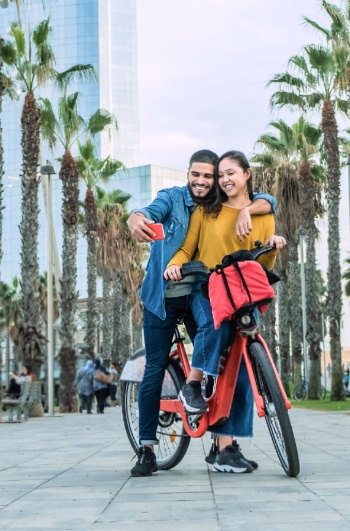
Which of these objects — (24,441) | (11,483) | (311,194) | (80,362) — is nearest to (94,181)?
(311,194)

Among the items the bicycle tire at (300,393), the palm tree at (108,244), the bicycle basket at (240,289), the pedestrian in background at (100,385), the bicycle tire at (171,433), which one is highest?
the palm tree at (108,244)

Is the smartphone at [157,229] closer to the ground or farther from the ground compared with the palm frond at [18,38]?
closer to the ground

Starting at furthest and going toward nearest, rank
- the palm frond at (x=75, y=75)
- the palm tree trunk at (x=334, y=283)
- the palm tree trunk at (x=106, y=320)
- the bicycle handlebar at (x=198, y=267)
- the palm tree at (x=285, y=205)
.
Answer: the palm tree trunk at (x=106, y=320), the palm tree at (x=285, y=205), the palm tree trunk at (x=334, y=283), the palm frond at (x=75, y=75), the bicycle handlebar at (x=198, y=267)

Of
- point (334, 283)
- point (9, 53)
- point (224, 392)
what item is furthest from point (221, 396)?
point (334, 283)

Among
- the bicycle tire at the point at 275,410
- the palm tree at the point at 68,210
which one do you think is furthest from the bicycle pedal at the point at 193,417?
the palm tree at the point at 68,210

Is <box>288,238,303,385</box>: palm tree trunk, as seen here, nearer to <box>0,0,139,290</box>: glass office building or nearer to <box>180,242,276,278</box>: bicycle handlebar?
<box>180,242,276,278</box>: bicycle handlebar

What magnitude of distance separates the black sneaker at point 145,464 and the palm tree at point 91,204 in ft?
98.0

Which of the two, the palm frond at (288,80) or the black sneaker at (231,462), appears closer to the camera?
the black sneaker at (231,462)

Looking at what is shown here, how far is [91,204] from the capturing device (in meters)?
38.7

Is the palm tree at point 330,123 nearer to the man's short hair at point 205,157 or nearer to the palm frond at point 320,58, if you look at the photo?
the palm frond at point 320,58

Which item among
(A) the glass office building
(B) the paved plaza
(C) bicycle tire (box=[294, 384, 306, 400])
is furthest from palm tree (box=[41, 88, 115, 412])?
(A) the glass office building

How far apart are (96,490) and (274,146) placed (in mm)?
35243

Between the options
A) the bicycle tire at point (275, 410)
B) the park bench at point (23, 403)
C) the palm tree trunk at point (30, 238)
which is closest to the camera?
the bicycle tire at point (275, 410)

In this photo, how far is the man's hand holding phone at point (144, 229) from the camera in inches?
209
